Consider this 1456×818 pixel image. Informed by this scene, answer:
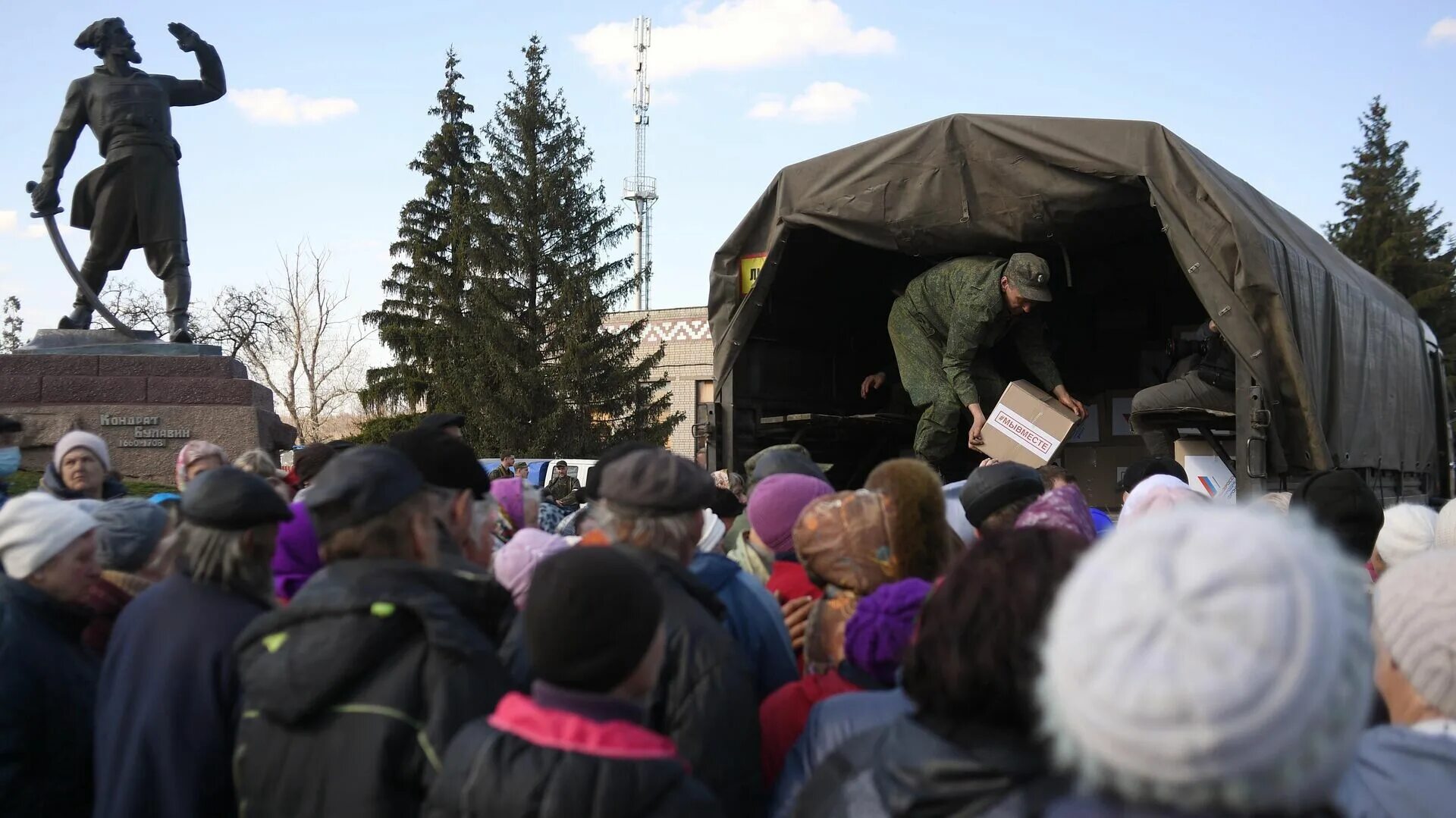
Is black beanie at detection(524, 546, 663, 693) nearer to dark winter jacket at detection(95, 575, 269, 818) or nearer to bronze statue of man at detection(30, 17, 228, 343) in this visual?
dark winter jacket at detection(95, 575, 269, 818)

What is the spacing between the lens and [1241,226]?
5906mm

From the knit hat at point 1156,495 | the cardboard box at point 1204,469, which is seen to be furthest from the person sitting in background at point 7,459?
the cardboard box at point 1204,469

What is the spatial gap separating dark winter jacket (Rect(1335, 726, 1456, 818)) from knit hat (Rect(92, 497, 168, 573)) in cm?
284

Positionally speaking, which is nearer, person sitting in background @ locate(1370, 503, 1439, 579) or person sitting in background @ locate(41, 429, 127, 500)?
person sitting in background @ locate(1370, 503, 1439, 579)

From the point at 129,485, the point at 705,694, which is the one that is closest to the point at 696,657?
the point at 705,694

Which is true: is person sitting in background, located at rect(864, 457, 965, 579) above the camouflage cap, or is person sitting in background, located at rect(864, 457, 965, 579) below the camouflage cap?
below

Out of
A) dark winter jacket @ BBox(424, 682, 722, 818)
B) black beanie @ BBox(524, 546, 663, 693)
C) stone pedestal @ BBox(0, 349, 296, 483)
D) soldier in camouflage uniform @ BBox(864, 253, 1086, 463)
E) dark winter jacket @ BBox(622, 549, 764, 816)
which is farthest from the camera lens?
stone pedestal @ BBox(0, 349, 296, 483)

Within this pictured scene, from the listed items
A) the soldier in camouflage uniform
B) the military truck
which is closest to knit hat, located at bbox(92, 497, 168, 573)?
the military truck

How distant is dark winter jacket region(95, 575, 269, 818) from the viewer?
243 centimetres

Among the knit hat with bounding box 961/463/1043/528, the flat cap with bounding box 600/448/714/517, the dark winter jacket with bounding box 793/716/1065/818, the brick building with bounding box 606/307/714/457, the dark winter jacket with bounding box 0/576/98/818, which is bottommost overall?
the dark winter jacket with bounding box 0/576/98/818

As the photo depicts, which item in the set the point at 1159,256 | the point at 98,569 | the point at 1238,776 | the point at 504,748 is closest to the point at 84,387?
the point at 98,569

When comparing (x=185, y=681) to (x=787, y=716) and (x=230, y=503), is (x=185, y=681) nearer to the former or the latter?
(x=230, y=503)

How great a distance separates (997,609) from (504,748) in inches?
29.9

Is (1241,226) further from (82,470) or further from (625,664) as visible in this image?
(82,470)
